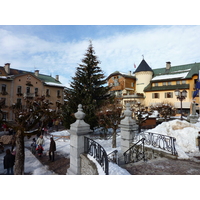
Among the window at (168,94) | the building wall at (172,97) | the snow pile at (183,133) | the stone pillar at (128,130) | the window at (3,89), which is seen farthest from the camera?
the window at (168,94)

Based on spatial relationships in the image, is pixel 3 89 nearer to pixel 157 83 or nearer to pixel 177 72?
pixel 157 83

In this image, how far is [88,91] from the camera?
1414cm

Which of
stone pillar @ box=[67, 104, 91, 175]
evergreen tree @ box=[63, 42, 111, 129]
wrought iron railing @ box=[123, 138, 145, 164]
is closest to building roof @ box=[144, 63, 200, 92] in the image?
evergreen tree @ box=[63, 42, 111, 129]

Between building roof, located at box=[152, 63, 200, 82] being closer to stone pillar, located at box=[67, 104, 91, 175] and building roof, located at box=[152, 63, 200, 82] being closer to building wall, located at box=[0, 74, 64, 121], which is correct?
building wall, located at box=[0, 74, 64, 121]

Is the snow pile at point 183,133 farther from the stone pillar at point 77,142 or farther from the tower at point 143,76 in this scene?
the tower at point 143,76

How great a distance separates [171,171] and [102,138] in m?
8.38

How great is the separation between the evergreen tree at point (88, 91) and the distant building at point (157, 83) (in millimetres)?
9039

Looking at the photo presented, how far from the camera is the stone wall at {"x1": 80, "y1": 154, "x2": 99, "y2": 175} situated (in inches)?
166

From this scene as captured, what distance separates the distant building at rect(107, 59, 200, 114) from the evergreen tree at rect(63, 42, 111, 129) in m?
9.04

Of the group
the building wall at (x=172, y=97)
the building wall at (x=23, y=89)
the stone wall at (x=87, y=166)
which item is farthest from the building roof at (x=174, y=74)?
the stone wall at (x=87, y=166)

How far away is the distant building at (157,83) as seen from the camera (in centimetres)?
2359

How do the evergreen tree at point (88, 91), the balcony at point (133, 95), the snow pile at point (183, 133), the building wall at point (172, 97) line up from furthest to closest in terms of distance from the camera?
1. the balcony at point (133, 95)
2. the building wall at point (172, 97)
3. the evergreen tree at point (88, 91)
4. the snow pile at point (183, 133)

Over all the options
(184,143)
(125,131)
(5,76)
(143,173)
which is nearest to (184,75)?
(184,143)

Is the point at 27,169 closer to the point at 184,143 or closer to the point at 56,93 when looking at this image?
the point at 184,143
